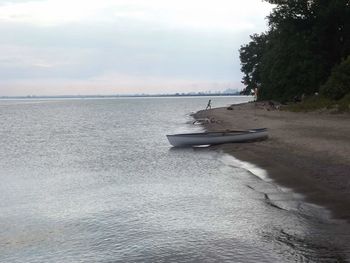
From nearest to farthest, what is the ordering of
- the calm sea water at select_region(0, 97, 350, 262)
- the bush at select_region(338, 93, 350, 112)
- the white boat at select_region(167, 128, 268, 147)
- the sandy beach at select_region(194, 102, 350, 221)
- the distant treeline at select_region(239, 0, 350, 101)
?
the calm sea water at select_region(0, 97, 350, 262), the sandy beach at select_region(194, 102, 350, 221), the white boat at select_region(167, 128, 268, 147), the bush at select_region(338, 93, 350, 112), the distant treeline at select_region(239, 0, 350, 101)

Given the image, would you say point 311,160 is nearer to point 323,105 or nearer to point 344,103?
point 344,103

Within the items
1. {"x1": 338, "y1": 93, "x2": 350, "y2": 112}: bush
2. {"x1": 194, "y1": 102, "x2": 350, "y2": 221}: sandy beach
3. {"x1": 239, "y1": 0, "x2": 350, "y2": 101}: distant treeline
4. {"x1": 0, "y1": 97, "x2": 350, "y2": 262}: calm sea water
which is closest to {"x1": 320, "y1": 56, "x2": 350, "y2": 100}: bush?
{"x1": 239, "y1": 0, "x2": 350, "y2": 101}: distant treeline

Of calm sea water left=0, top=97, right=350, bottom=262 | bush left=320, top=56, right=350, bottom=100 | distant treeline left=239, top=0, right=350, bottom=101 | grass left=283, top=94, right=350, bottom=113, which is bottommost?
calm sea water left=0, top=97, right=350, bottom=262

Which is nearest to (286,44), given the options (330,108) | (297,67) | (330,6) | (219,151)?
(297,67)

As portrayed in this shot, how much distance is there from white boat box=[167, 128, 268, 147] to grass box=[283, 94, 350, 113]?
18.9 m

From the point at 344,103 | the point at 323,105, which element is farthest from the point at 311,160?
the point at 323,105

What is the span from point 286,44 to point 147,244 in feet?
197

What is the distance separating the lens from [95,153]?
32.5 m

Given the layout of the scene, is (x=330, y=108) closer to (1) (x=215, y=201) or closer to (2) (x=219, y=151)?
(2) (x=219, y=151)

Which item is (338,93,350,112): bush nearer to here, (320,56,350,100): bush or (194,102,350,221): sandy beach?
(320,56,350,100): bush

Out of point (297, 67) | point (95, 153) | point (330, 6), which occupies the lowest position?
point (95, 153)

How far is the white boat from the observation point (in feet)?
103

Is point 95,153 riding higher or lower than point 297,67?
lower

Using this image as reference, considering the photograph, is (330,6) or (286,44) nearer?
(330,6)
